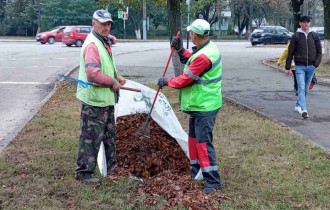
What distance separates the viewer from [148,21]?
58.4 metres

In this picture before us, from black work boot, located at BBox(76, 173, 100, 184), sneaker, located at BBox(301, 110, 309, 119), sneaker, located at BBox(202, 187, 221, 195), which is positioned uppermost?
sneaker, located at BBox(301, 110, 309, 119)

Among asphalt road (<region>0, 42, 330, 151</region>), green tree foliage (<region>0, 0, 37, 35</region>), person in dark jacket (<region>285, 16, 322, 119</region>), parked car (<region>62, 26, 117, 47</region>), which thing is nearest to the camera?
asphalt road (<region>0, 42, 330, 151</region>)

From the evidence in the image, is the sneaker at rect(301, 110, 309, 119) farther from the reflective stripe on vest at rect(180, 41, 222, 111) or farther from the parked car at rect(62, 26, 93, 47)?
the parked car at rect(62, 26, 93, 47)

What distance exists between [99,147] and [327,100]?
24.3 feet

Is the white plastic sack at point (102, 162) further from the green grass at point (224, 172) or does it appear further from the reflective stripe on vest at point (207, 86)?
the reflective stripe on vest at point (207, 86)

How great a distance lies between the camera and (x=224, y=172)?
18.1 feet

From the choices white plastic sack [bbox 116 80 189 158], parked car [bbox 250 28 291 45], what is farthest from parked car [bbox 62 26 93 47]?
white plastic sack [bbox 116 80 189 158]

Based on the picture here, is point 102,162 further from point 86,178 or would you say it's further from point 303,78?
point 303,78

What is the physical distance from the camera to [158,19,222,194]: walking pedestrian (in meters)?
4.70

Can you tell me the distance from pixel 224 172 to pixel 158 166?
0.76 metres

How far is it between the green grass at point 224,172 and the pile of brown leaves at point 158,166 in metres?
0.13

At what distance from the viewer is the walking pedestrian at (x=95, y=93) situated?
15.4 ft

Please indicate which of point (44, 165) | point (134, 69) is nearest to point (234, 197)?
point (44, 165)

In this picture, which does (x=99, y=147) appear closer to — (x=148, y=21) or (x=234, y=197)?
(x=234, y=197)
